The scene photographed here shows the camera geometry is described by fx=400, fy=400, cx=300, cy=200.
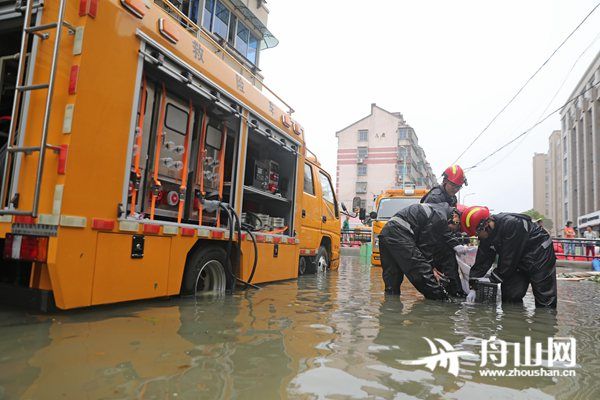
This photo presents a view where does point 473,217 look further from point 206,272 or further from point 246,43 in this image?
point 246,43

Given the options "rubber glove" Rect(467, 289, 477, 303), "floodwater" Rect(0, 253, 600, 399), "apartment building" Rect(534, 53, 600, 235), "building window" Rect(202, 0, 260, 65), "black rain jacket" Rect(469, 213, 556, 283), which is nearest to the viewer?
"floodwater" Rect(0, 253, 600, 399)

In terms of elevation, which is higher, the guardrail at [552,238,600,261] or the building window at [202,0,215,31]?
the building window at [202,0,215,31]

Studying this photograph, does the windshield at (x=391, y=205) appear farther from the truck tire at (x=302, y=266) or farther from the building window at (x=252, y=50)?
the building window at (x=252, y=50)

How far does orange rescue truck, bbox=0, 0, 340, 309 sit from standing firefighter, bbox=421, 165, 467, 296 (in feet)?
8.64

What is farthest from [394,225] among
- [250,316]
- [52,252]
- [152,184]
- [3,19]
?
[3,19]

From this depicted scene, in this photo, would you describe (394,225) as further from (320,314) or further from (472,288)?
(320,314)

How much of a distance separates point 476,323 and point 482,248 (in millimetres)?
1577

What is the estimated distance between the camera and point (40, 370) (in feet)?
6.79

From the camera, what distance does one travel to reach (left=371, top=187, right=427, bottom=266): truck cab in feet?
36.7

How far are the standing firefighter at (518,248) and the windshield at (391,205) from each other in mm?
6108

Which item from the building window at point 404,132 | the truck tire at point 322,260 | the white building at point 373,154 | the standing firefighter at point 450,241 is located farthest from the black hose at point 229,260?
the building window at point 404,132

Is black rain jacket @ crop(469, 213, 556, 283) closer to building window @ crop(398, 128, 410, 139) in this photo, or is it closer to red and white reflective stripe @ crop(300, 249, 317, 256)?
red and white reflective stripe @ crop(300, 249, 317, 256)

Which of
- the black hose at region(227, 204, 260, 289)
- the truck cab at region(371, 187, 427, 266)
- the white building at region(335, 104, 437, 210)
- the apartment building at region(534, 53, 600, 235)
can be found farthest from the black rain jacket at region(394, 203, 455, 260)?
the white building at region(335, 104, 437, 210)

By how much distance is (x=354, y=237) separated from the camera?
22578 millimetres
